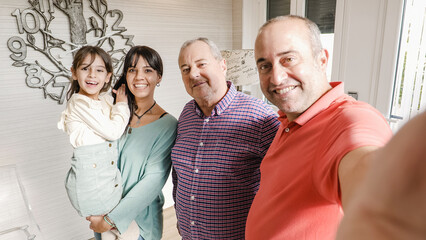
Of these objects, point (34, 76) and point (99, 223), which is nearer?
point (99, 223)

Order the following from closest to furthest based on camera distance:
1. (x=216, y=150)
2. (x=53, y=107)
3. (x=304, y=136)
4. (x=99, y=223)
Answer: (x=304, y=136) → (x=216, y=150) → (x=99, y=223) → (x=53, y=107)

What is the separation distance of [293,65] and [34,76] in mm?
1905

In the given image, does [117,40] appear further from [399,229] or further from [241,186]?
[399,229]

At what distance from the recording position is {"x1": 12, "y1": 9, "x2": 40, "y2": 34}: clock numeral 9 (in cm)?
185

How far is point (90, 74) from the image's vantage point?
53.6 inches

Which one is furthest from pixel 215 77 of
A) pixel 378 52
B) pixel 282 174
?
pixel 378 52

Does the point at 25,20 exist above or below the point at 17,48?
above

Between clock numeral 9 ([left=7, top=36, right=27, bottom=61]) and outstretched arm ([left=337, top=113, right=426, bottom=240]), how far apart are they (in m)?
2.29

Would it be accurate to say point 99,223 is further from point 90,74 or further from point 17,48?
point 17,48

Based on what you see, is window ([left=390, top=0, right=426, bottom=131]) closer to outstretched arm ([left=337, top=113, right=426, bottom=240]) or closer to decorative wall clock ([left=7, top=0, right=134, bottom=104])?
outstretched arm ([left=337, top=113, right=426, bottom=240])

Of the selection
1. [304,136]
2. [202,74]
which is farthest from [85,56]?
[304,136]

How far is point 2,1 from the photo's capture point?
5.92 feet

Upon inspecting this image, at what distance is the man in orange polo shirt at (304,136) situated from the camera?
1.73 ft

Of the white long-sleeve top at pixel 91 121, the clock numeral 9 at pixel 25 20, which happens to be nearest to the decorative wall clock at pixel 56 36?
the clock numeral 9 at pixel 25 20
